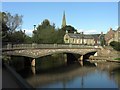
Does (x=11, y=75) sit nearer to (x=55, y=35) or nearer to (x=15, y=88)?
(x=15, y=88)

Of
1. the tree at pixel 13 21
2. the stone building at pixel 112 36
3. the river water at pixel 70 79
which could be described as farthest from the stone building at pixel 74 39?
the river water at pixel 70 79

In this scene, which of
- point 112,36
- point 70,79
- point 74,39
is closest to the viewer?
point 70,79

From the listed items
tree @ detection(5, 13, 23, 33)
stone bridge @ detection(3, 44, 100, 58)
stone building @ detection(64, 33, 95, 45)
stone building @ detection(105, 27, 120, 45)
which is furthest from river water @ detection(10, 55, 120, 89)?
stone building @ detection(64, 33, 95, 45)

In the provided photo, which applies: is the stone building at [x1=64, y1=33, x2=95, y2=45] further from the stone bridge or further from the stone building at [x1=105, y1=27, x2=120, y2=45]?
the stone bridge

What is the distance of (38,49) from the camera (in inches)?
2093

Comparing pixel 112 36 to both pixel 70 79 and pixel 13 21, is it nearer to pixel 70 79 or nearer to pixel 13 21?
pixel 13 21

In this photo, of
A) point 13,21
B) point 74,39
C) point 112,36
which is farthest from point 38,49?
point 74,39

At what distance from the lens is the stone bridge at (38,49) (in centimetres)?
4642

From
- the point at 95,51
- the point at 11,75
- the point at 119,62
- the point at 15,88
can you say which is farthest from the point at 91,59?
the point at 15,88

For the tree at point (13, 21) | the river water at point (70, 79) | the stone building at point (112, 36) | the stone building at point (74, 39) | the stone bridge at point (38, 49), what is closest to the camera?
the river water at point (70, 79)

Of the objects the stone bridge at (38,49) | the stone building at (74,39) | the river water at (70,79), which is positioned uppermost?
the stone building at (74,39)

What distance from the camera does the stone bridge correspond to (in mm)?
46425


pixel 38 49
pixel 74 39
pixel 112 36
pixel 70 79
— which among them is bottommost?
pixel 70 79

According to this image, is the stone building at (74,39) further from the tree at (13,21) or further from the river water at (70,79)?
the river water at (70,79)
